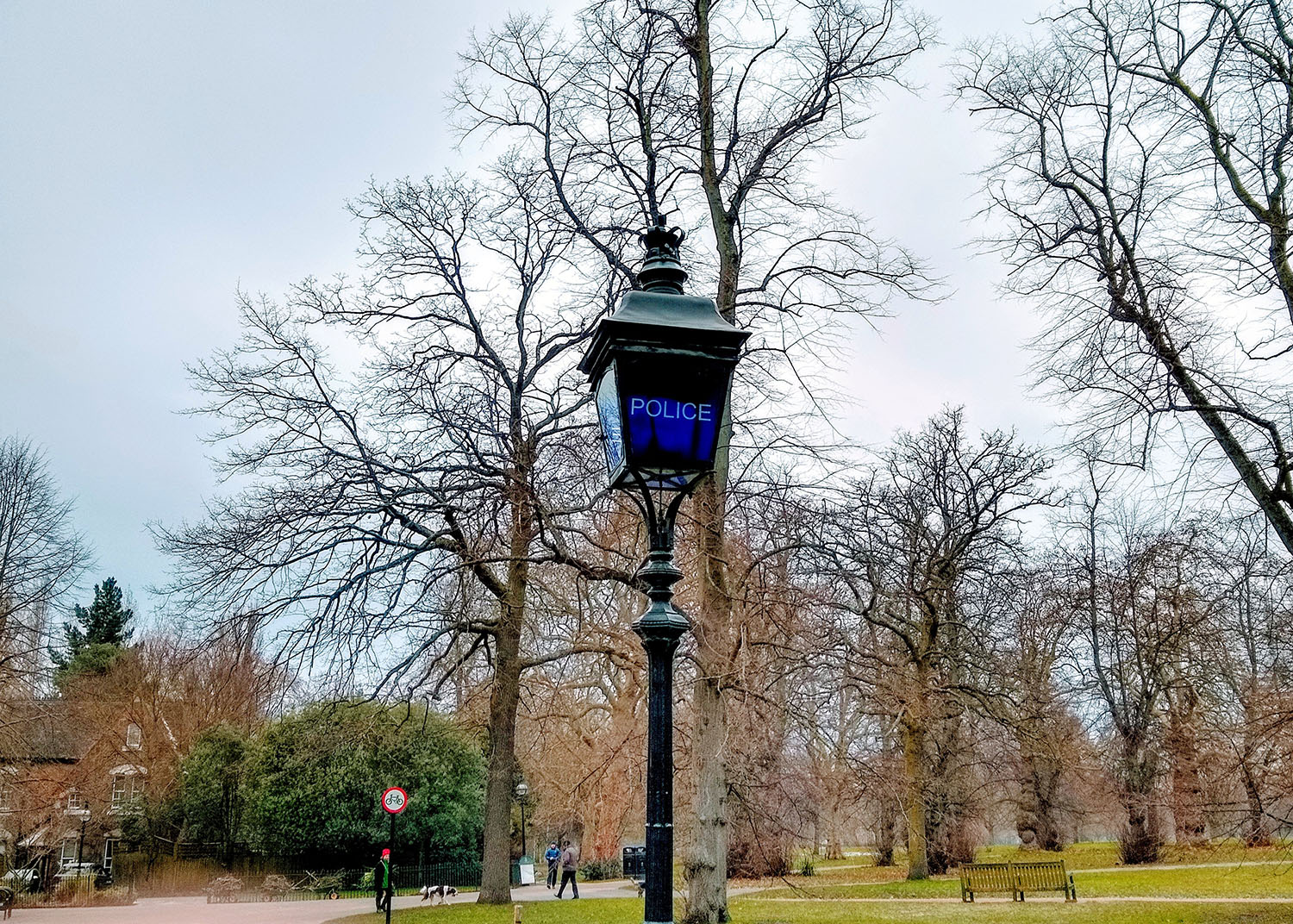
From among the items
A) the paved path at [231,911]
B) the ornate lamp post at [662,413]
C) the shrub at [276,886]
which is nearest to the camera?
the ornate lamp post at [662,413]

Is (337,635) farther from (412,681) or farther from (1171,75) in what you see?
(1171,75)

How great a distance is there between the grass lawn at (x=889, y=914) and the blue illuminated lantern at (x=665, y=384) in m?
11.5

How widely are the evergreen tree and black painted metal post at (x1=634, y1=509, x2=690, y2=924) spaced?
46570mm

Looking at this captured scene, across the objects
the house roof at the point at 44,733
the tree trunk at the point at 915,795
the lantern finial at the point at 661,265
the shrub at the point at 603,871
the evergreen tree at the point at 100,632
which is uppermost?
the evergreen tree at the point at 100,632

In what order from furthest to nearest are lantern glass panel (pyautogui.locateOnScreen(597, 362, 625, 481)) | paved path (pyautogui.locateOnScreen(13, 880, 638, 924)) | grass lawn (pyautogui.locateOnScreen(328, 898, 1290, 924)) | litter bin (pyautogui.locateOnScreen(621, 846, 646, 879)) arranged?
litter bin (pyautogui.locateOnScreen(621, 846, 646, 879)) → paved path (pyautogui.locateOnScreen(13, 880, 638, 924)) → grass lawn (pyautogui.locateOnScreen(328, 898, 1290, 924)) → lantern glass panel (pyautogui.locateOnScreen(597, 362, 625, 481))

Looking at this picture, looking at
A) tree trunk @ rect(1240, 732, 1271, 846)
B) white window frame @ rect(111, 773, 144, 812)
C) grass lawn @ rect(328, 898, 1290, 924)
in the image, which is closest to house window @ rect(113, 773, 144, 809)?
white window frame @ rect(111, 773, 144, 812)

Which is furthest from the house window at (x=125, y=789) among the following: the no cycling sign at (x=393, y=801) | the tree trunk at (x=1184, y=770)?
the tree trunk at (x=1184, y=770)

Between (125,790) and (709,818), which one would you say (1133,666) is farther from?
(125,790)

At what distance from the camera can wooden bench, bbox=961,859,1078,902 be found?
20906mm

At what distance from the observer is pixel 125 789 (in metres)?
41.9

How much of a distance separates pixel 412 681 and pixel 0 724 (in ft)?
51.7

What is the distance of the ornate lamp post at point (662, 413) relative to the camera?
15.1 feet

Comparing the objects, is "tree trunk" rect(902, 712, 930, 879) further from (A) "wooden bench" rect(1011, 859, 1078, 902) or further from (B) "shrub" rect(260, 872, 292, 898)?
(B) "shrub" rect(260, 872, 292, 898)

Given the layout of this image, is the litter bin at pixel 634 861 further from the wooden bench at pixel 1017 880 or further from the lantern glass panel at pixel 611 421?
the lantern glass panel at pixel 611 421
